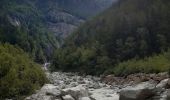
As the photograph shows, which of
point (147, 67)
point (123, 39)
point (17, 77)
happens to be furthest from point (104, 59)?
point (17, 77)

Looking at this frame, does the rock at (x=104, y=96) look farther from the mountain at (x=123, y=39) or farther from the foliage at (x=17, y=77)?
the mountain at (x=123, y=39)

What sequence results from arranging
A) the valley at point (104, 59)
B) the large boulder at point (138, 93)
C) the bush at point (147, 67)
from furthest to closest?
1. the bush at point (147, 67)
2. the valley at point (104, 59)
3. the large boulder at point (138, 93)

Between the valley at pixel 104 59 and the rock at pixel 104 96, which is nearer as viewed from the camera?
the rock at pixel 104 96

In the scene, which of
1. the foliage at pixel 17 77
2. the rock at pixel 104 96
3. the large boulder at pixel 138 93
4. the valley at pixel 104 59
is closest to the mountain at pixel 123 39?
the valley at pixel 104 59

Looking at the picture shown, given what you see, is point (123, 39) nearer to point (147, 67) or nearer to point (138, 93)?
point (147, 67)

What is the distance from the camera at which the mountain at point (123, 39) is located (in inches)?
4486

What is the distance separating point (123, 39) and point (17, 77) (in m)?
67.1

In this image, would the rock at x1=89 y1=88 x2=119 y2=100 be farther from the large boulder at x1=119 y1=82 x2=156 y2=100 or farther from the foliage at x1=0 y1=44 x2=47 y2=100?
the foliage at x1=0 y1=44 x2=47 y2=100

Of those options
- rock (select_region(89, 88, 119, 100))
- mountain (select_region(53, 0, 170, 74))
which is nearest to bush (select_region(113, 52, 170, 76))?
mountain (select_region(53, 0, 170, 74))

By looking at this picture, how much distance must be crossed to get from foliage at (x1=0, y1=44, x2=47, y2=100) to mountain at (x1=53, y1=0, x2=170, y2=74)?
42.0 meters

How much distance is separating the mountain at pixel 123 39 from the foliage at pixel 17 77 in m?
42.0

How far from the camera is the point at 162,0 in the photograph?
424 ft

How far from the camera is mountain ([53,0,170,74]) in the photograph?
113938mm

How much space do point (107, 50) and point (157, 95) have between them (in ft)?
283
